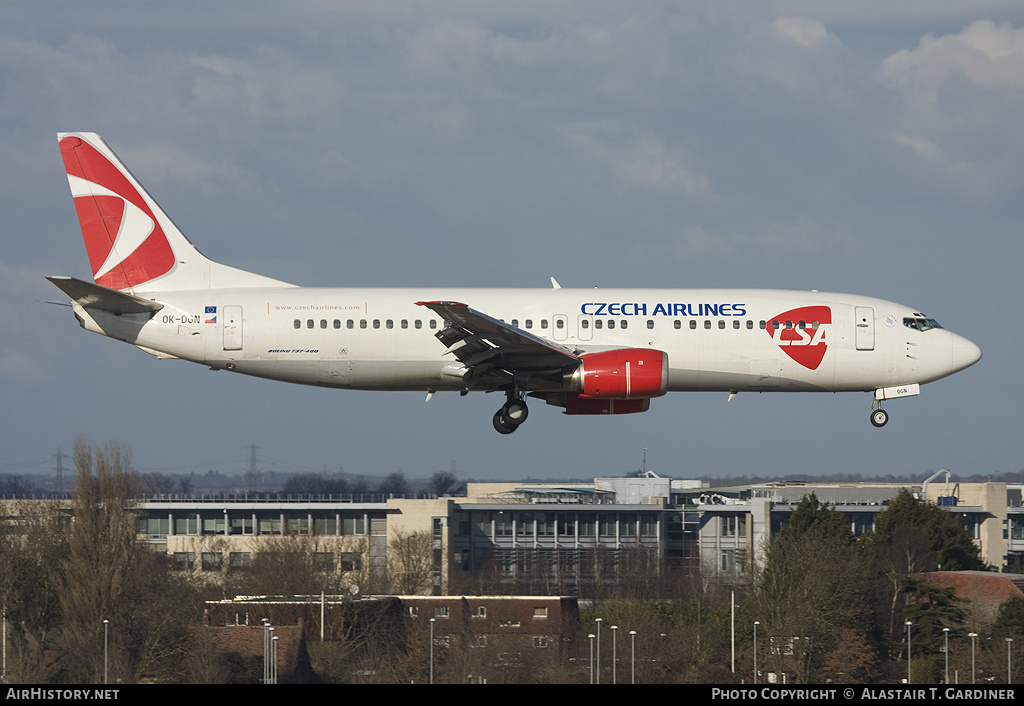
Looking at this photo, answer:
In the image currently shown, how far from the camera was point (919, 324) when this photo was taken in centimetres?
4269

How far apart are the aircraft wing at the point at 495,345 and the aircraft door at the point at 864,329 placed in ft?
31.8

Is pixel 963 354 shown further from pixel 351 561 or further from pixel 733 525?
pixel 733 525

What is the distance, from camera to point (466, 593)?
73938mm

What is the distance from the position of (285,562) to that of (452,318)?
131ft

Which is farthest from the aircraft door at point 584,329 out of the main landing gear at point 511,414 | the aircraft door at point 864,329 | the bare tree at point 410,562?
the bare tree at point 410,562

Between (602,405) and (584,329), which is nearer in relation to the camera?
(584,329)

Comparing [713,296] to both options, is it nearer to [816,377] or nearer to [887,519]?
[816,377]

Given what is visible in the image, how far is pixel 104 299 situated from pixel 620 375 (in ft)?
52.1

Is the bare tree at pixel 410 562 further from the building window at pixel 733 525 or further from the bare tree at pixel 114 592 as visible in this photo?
the building window at pixel 733 525

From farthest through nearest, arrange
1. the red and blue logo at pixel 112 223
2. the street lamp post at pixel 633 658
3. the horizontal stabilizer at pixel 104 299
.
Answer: the street lamp post at pixel 633 658 → the red and blue logo at pixel 112 223 → the horizontal stabilizer at pixel 104 299

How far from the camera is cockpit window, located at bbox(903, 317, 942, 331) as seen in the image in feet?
140

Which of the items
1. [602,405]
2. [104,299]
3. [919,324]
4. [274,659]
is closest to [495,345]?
[602,405]

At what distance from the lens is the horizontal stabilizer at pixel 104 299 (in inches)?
1483

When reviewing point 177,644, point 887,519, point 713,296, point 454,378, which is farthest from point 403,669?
point 887,519
